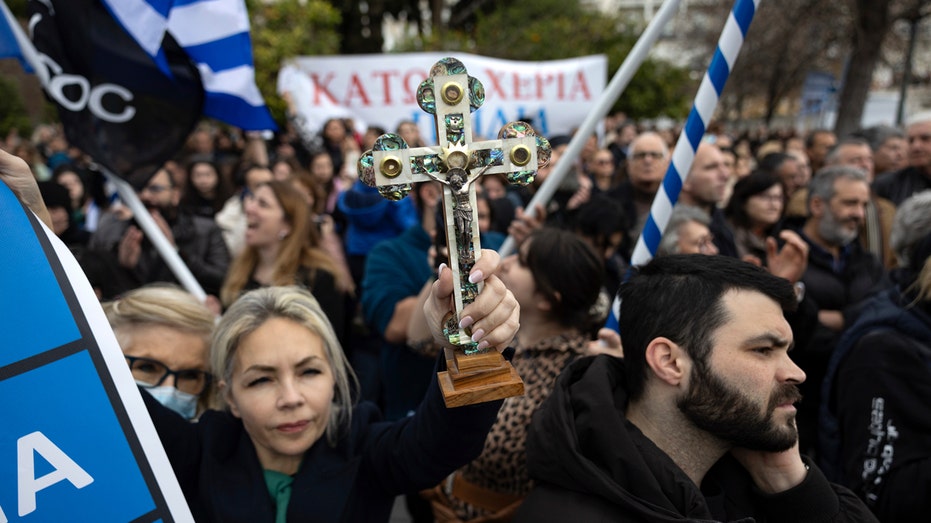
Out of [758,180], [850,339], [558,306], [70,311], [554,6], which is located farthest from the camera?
[554,6]

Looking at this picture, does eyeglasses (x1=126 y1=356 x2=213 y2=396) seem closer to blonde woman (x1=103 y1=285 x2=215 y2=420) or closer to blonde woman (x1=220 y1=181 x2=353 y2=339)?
blonde woman (x1=103 y1=285 x2=215 y2=420)

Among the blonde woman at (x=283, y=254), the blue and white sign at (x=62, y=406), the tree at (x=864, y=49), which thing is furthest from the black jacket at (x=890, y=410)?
the tree at (x=864, y=49)

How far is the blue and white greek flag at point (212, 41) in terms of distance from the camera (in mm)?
2828

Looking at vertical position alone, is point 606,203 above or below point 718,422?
above

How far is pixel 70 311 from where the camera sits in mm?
1231

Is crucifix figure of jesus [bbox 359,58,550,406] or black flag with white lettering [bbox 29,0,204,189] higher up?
black flag with white lettering [bbox 29,0,204,189]

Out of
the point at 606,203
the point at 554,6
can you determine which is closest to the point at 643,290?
the point at 606,203

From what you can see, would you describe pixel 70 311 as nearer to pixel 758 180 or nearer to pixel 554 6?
pixel 758 180

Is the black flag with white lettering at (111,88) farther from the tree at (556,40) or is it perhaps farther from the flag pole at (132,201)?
the tree at (556,40)

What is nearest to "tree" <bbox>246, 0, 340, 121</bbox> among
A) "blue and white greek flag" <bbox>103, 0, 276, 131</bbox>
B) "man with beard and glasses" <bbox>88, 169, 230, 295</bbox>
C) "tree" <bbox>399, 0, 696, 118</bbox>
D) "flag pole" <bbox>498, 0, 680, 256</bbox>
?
"tree" <bbox>399, 0, 696, 118</bbox>

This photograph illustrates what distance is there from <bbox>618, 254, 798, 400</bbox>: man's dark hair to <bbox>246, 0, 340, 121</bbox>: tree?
8.97 metres

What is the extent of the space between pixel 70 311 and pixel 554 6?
64.9ft

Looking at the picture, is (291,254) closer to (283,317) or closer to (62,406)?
(283,317)

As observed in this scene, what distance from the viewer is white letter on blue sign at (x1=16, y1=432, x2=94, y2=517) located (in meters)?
1.15
